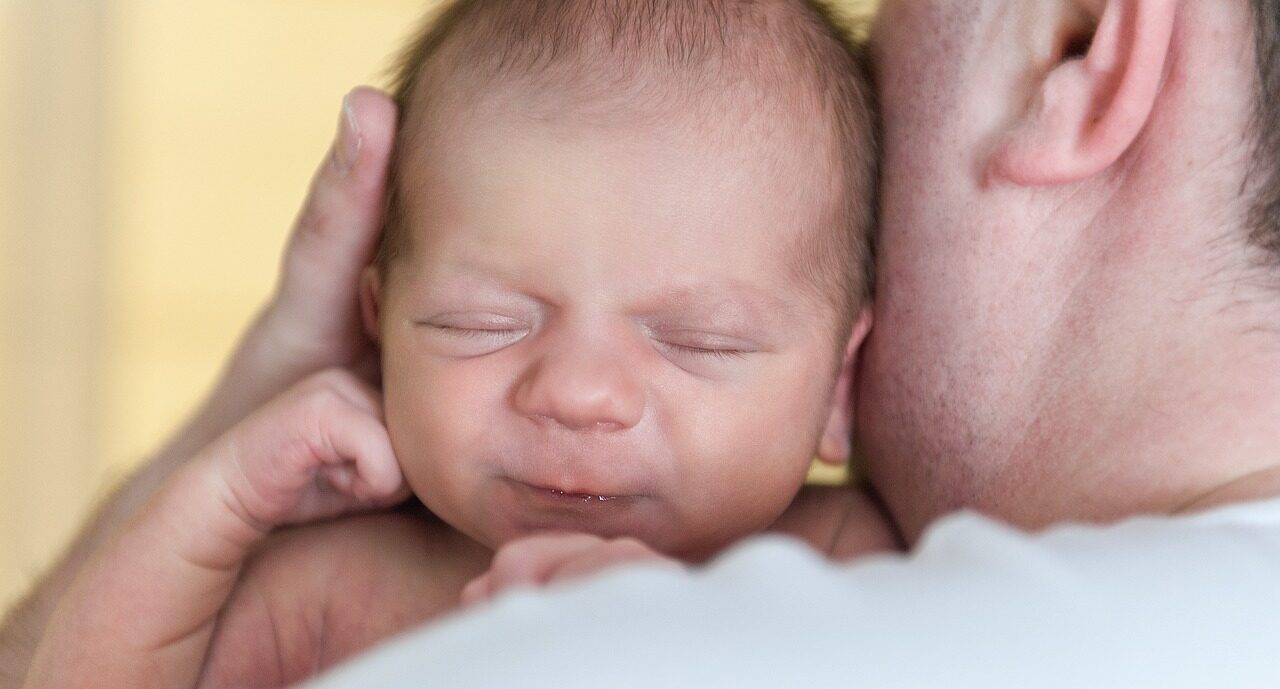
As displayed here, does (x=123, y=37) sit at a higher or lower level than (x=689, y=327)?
lower

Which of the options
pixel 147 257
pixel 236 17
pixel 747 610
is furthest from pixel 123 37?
pixel 747 610

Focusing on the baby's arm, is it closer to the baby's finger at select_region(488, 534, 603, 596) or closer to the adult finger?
the adult finger

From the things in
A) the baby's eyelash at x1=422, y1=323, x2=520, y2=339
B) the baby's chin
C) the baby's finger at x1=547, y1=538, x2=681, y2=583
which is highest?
the baby's finger at x1=547, y1=538, x2=681, y2=583

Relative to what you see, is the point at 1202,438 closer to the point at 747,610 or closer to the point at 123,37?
the point at 747,610

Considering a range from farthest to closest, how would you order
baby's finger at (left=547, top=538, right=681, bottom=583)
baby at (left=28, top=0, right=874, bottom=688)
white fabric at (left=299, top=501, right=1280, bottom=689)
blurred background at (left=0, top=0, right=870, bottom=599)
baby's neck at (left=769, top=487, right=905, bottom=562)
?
blurred background at (left=0, top=0, right=870, bottom=599)
baby's neck at (left=769, top=487, right=905, bottom=562)
baby at (left=28, top=0, right=874, bottom=688)
baby's finger at (left=547, top=538, right=681, bottom=583)
white fabric at (left=299, top=501, right=1280, bottom=689)

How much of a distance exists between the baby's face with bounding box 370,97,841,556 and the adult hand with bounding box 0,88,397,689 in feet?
0.52

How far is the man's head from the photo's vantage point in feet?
3.42

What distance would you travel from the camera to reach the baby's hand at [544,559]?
812 millimetres

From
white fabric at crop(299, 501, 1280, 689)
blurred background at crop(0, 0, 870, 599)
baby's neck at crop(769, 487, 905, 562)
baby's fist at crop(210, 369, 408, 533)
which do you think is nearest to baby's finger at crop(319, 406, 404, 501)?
baby's fist at crop(210, 369, 408, 533)

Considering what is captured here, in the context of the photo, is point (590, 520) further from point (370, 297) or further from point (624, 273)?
point (370, 297)

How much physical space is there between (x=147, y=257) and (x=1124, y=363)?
2976mm

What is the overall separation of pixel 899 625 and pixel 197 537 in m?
0.83

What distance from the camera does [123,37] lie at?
137 inches

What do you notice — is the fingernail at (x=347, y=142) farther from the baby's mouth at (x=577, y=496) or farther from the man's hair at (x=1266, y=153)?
the man's hair at (x=1266, y=153)
